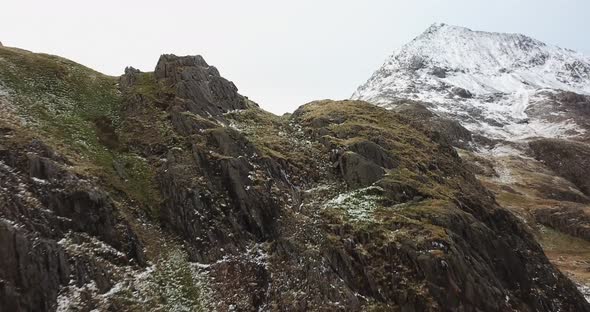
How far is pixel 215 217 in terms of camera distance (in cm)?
3288

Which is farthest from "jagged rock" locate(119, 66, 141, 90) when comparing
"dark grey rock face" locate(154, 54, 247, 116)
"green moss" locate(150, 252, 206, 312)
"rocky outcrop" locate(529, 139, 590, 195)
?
"rocky outcrop" locate(529, 139, 590, 195)

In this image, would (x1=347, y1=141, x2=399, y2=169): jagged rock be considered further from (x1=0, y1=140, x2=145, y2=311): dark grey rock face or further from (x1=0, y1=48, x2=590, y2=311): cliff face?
(x1=0, y1=140, x2=145, y2=311): dark grey rock face

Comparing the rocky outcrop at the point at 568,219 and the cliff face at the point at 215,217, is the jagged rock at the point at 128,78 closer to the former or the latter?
the cliff face at the point at 215,217

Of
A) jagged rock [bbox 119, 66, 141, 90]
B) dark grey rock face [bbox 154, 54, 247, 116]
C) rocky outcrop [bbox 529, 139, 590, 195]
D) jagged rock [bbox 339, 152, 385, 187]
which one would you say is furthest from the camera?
rocky outcrop [bbox 529, 139, 590, 195]

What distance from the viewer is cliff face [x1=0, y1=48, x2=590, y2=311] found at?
27.1 meters

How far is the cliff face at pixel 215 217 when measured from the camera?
2714cm

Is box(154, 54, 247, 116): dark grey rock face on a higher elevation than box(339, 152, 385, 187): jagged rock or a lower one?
higher

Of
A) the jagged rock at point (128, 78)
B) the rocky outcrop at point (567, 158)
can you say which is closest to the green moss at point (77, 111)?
the jagged rock at point (128, 78)

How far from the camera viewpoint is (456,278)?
98.1ft

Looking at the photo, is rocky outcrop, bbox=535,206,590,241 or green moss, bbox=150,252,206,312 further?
rocky outcrop, bbox=535,206,590,241

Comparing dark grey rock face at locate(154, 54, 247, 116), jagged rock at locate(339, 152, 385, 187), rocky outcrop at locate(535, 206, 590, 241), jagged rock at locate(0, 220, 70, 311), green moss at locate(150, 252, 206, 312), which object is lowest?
rocky outcrop at locate(535, 206, 590, 241)

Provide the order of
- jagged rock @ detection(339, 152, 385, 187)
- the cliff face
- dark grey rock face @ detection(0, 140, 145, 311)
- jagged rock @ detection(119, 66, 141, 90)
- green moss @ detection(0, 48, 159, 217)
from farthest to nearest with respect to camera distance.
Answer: jagged rock @ detection(119, 66, 141, 90)
jagged rock @ detection(339, 152, 385, 187)
green moss @ detection(0, 48, 159, 217)
the cliff face
dark grey rock face @ detection(0, 140, 145, 311)

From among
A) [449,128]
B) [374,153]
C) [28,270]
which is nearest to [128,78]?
[374,153]

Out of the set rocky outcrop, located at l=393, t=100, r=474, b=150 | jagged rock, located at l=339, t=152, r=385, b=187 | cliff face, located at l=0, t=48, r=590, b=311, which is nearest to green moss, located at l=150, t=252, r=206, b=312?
cliff face, located at l=0, t=48, r=590, b=311
